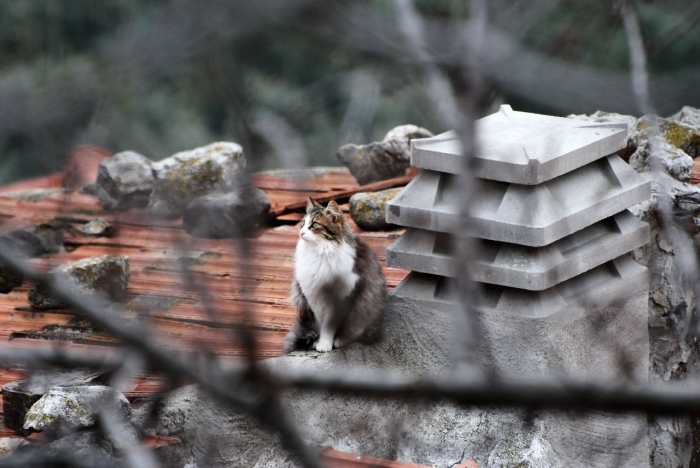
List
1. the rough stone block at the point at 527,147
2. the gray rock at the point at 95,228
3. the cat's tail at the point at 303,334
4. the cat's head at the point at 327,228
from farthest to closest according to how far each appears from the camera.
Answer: the gray rock at the point at 95,228, the cat's head at the point at 327,228, the cat's tail at the point at 303,334, the rough stone block at the point at 527,147

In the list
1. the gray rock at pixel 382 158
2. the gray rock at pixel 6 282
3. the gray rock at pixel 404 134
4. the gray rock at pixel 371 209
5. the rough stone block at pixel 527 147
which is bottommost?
the gray rock at pixel 6 282

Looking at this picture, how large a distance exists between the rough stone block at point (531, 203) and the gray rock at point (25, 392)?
4.87 ft

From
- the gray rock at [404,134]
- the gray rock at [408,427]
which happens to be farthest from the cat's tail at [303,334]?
the gray rock at [404,134]

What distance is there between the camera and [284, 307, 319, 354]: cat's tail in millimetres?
3508

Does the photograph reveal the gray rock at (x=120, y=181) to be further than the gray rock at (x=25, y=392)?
Yes

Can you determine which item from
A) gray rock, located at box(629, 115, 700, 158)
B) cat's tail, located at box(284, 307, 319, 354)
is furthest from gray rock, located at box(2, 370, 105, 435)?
gray rock, located at box(629, 115, 700, 158)

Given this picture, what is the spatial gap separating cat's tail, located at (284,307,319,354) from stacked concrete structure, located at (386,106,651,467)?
584mm

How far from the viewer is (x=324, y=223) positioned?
12.5 feet

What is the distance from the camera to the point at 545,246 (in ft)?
9.36

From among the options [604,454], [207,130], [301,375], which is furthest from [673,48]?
[604,454]

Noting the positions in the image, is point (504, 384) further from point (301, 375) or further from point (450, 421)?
point (450, 421)

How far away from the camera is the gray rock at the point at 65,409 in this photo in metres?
2.87

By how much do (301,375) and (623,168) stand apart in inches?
94.7

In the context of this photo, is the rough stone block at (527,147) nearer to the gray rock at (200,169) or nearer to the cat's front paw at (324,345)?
the cat's front paw at (324,345)
